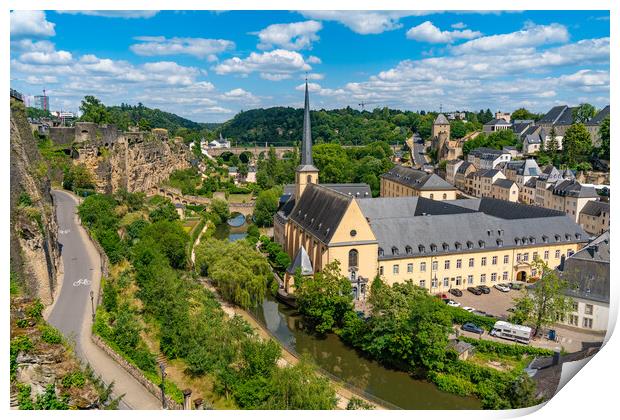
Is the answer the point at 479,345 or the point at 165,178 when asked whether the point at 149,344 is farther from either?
the point at 165,178

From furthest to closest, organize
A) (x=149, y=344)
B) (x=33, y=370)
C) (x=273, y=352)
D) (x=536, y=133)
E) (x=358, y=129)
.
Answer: (x=358, y=129), (x=536, y=133), (x=149, y=344), (x=273, y=352), (x=33, y=370)

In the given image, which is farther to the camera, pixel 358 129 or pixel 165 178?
pixel 358 129

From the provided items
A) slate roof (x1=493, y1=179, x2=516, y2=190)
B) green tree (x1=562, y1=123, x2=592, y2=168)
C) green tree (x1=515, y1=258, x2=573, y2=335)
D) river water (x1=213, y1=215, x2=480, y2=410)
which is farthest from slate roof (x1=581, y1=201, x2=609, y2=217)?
river water (x1=213, y1=215, x2=480, y2=410)

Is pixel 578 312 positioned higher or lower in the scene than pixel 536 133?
lower

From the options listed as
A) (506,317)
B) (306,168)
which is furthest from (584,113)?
(506,317)

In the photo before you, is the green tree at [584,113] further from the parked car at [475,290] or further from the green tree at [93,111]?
the green tree at [93,111]

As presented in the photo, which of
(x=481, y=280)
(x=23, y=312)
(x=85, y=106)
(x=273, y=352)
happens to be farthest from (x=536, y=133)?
(x=23, y=312)

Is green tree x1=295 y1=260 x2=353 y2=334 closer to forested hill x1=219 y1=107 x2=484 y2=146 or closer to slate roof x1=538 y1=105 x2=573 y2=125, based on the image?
slate roof x1=538 y1=105 x2=573 y2=125
